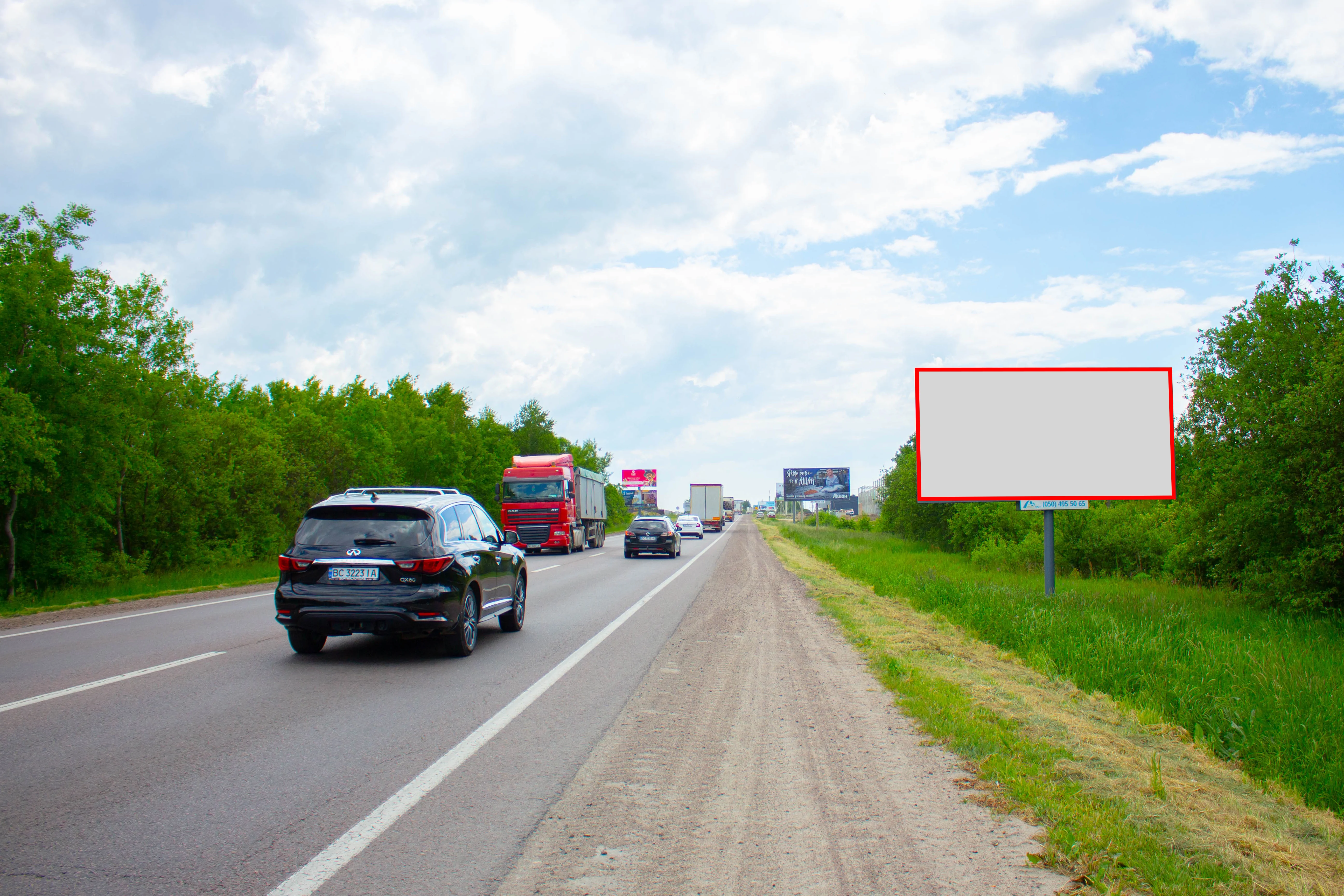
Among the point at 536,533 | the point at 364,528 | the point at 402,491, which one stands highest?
the point at 402,491

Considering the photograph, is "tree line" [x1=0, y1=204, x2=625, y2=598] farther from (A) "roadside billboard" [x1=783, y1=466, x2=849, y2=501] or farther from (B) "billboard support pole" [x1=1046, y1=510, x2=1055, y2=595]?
(A) "roadside billboard" [x1=783, y1=466, x2=849, y2=501]

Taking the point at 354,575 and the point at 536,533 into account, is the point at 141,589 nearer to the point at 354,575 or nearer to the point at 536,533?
the point at 354,575

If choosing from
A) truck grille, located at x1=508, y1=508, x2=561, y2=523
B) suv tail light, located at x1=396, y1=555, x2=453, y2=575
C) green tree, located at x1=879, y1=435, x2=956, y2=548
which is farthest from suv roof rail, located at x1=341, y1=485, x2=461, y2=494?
green tree, located at x1=879, y1=435, x2=956, y2=548

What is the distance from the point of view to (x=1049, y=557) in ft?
50.8

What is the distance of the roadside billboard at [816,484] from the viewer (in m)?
98.5

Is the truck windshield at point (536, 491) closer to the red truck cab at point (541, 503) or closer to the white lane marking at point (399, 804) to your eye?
the red truck cab at point (541, 503)

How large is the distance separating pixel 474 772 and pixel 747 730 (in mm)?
2129

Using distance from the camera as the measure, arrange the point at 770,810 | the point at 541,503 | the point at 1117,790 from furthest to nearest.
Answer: the point at 541,503 < the point at 1117,790 < the point at 770,810

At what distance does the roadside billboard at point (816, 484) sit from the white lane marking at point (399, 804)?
91.8 m

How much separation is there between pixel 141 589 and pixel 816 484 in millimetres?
84937

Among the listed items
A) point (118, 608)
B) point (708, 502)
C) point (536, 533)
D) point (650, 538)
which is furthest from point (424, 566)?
point (708, 502)

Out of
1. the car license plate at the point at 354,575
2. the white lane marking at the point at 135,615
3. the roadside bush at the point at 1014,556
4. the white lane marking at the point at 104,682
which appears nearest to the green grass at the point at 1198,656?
the roadside bush at the point at 1014,556

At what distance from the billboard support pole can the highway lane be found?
25.8 ft

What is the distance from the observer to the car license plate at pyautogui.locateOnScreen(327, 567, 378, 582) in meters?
9.08
